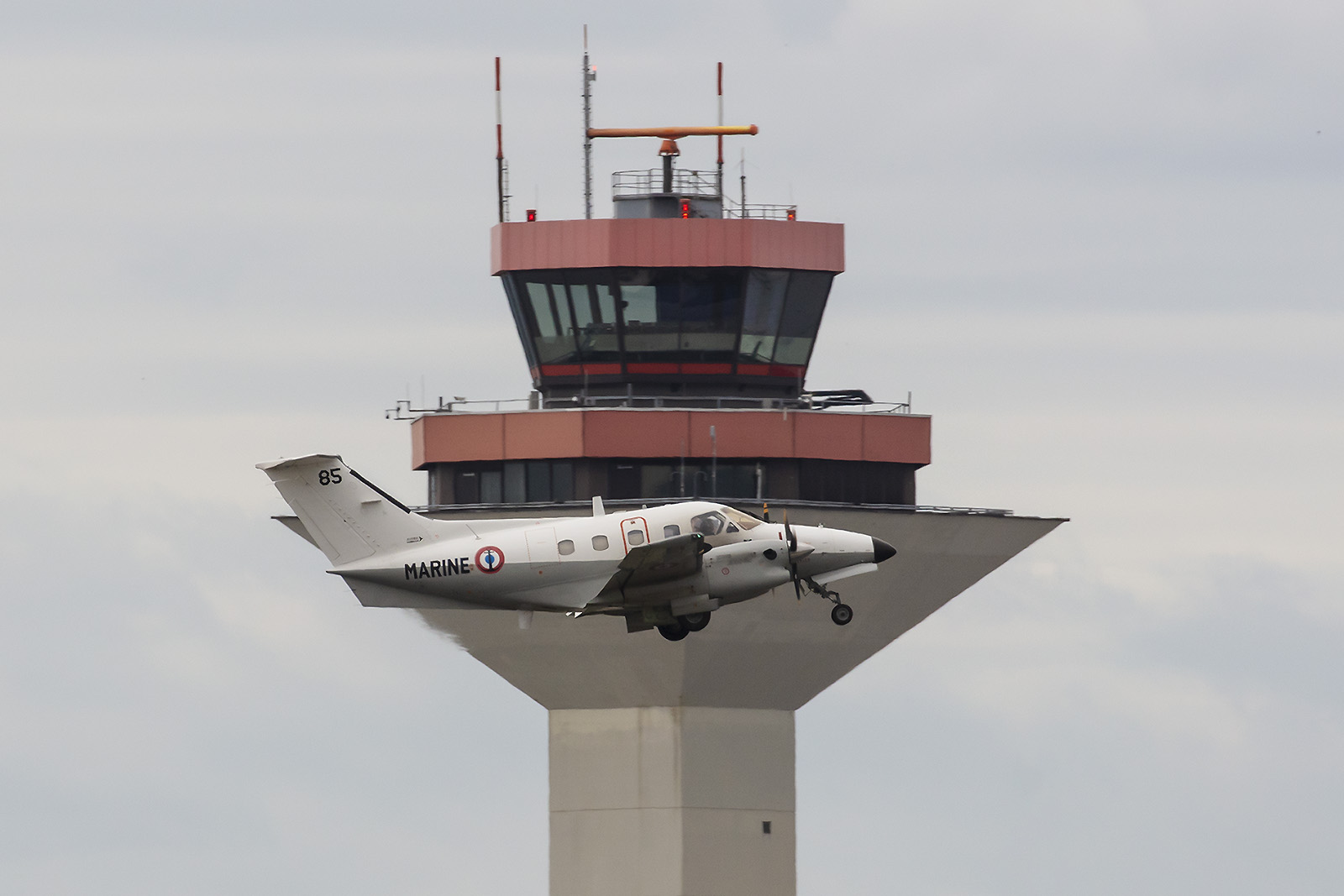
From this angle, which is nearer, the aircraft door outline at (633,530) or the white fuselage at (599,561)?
the white fuselage at (599,561)

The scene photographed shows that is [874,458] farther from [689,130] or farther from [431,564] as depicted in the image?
[431,564]

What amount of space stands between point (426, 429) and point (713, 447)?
9107mm

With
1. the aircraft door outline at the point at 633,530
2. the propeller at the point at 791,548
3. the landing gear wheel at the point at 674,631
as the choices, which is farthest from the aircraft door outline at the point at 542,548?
the propeller at the point at 791,548

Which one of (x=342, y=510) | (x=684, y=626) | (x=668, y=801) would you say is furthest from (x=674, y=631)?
(x=668, y=801)

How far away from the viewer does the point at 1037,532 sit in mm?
146000

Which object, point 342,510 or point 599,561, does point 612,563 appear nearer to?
point 599,561

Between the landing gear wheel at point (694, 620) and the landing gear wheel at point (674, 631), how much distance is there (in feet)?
0.36

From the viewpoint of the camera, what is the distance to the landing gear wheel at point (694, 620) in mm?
125688

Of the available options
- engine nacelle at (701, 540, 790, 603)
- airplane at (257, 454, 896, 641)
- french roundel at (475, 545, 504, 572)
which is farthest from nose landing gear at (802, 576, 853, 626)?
french roundel at (475, 545, 504, 572)

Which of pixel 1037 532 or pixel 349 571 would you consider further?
pixel 1037 532

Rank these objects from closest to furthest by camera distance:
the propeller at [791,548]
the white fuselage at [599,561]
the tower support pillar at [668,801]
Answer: the propeller at [791,548] → the white fuselage at [599,561] → the tower support pillar at [668,801]

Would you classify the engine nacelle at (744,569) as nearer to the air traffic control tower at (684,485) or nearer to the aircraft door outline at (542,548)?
the aircraft door outline at (542,548)

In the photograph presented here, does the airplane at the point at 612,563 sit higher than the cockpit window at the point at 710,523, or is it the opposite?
the cockpit window at the point at 710,523

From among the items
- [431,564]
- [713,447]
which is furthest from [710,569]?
[713,447]
